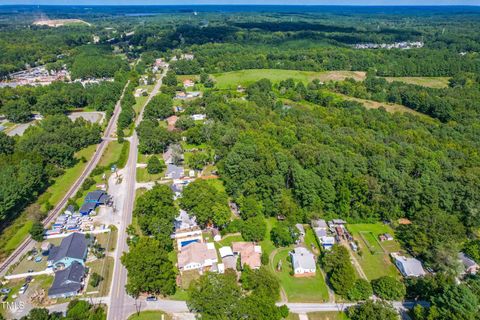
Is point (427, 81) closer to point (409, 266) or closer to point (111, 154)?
point (409, 266)

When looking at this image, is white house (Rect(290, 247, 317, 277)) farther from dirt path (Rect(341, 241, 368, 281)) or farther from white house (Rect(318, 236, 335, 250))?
dirt path (Rect(341, 241, 368, 281))

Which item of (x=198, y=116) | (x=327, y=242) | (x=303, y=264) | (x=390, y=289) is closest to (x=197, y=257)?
(x=303, y=264)

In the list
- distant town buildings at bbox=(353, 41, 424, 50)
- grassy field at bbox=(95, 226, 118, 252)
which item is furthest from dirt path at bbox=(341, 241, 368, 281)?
distant town buildings at bbox=(353, 41, 424, 50)

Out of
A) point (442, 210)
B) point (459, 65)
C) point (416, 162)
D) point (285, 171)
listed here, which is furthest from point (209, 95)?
point (459, 65)

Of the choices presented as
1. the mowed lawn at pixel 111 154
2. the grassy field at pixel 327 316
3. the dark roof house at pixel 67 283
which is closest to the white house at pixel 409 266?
the grassy field at pixel 327 316

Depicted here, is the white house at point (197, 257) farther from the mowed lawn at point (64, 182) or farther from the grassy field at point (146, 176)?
the mowed lawn at point (64, 182)
